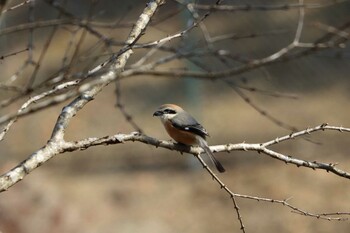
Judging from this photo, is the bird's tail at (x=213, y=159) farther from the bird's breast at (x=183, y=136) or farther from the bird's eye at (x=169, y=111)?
the bird's eye at (x=169, y=111)

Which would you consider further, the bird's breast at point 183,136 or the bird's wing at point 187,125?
the bird's wing at point 187,125

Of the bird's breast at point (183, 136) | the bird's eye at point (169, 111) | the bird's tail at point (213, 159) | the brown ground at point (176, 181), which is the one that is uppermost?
the brown ground at point (176, 181)

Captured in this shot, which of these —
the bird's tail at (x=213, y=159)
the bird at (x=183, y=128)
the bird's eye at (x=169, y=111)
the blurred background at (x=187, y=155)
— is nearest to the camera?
the bird's tail at (x=213, y=159)

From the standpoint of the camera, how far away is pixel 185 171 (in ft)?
31.5

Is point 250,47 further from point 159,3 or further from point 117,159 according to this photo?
point 159,3

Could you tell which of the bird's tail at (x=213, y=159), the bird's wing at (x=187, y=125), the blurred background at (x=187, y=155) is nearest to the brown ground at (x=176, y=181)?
the blurred background at (x=187, y=155)

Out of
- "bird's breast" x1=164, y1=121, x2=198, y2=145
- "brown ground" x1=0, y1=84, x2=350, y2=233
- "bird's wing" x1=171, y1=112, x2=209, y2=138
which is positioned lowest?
"bird's breast" x1=164, y1=121, x2=198, y2=145

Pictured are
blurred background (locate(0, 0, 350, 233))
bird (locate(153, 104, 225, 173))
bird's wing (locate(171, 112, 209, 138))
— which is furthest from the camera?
blurred background (locate(0, 0, 350, 233))

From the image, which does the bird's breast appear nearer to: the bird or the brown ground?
the bird

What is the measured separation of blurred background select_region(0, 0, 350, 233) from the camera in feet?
28.0

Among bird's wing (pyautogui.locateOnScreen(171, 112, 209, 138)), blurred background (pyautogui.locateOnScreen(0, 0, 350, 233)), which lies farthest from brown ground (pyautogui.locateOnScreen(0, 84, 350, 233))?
bird's wing (pyautogui.locateOnScreen(171, 112, 209, 138))

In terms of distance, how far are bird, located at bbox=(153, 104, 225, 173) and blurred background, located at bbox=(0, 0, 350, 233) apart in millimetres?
2321

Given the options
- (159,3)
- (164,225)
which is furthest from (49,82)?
(164,225)

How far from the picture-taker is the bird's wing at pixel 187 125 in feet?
17.7
